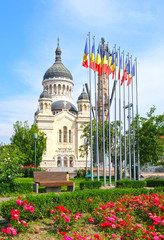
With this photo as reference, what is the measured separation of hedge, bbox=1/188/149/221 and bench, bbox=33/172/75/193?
4347 mm

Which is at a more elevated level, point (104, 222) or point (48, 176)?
point (48, 176)

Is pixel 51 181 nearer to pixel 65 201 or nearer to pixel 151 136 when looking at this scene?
pixel 65 201

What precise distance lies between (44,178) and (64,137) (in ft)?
135

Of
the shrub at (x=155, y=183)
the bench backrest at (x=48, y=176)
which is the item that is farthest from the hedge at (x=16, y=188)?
the shrub at (x=155, y=183)

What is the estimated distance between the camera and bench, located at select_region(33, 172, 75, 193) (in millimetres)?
13694

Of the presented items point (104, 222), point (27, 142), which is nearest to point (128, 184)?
point (104, 222)

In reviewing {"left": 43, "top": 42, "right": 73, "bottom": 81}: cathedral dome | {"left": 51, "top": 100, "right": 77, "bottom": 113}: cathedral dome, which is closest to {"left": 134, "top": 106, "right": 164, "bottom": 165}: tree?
{"left": 51, "top": 100, "right": 77, "bottom": 113}: cathedral dome

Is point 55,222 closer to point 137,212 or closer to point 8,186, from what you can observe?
point 137,212

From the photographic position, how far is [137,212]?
27.1 ft

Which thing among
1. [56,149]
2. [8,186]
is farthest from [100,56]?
[56,149]

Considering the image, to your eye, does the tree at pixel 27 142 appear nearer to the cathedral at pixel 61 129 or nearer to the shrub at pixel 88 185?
the cathedral at pixel 61 129

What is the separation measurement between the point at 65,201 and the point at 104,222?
170 cm

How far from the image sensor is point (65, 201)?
8.40 m

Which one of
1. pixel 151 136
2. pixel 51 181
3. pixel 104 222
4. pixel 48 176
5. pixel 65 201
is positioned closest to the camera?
pixel 104 222
